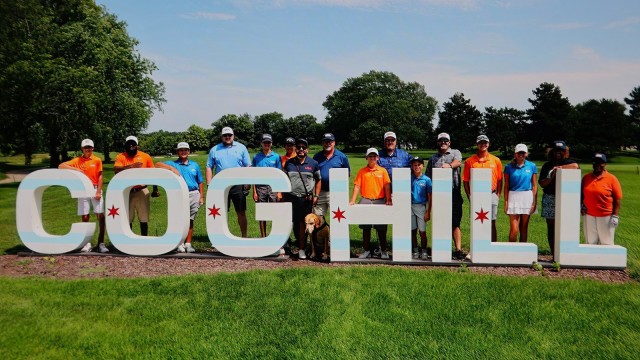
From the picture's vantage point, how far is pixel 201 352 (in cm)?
469

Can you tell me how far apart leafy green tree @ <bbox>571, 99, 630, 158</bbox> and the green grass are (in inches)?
2287

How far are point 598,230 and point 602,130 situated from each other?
190 feet

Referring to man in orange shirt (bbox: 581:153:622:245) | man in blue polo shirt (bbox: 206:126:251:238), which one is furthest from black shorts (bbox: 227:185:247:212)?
man in orange shirt (bbox: 581:153:622:245)

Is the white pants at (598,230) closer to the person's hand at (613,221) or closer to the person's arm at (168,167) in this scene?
the person's hand at (613,221)

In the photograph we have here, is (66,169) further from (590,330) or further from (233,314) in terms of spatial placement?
(590,330)

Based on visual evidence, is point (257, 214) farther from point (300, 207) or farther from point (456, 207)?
point (456, 207)

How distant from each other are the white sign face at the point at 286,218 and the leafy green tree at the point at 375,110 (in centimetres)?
6243

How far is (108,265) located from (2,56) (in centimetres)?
2173

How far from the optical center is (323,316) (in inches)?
215

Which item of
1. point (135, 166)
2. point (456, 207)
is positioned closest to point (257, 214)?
point (135, 166)

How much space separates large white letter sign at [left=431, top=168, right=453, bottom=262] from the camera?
7.70m

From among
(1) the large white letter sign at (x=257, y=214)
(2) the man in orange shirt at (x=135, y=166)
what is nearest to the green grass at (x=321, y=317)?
(1) the large white letter sign at (x=257, y=214)

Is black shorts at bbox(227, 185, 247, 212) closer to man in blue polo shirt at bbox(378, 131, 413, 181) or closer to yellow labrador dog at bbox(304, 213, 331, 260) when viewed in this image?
yellow labrador dog at bbox(304, 213, 331, 260)

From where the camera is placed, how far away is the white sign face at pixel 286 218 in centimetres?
751
